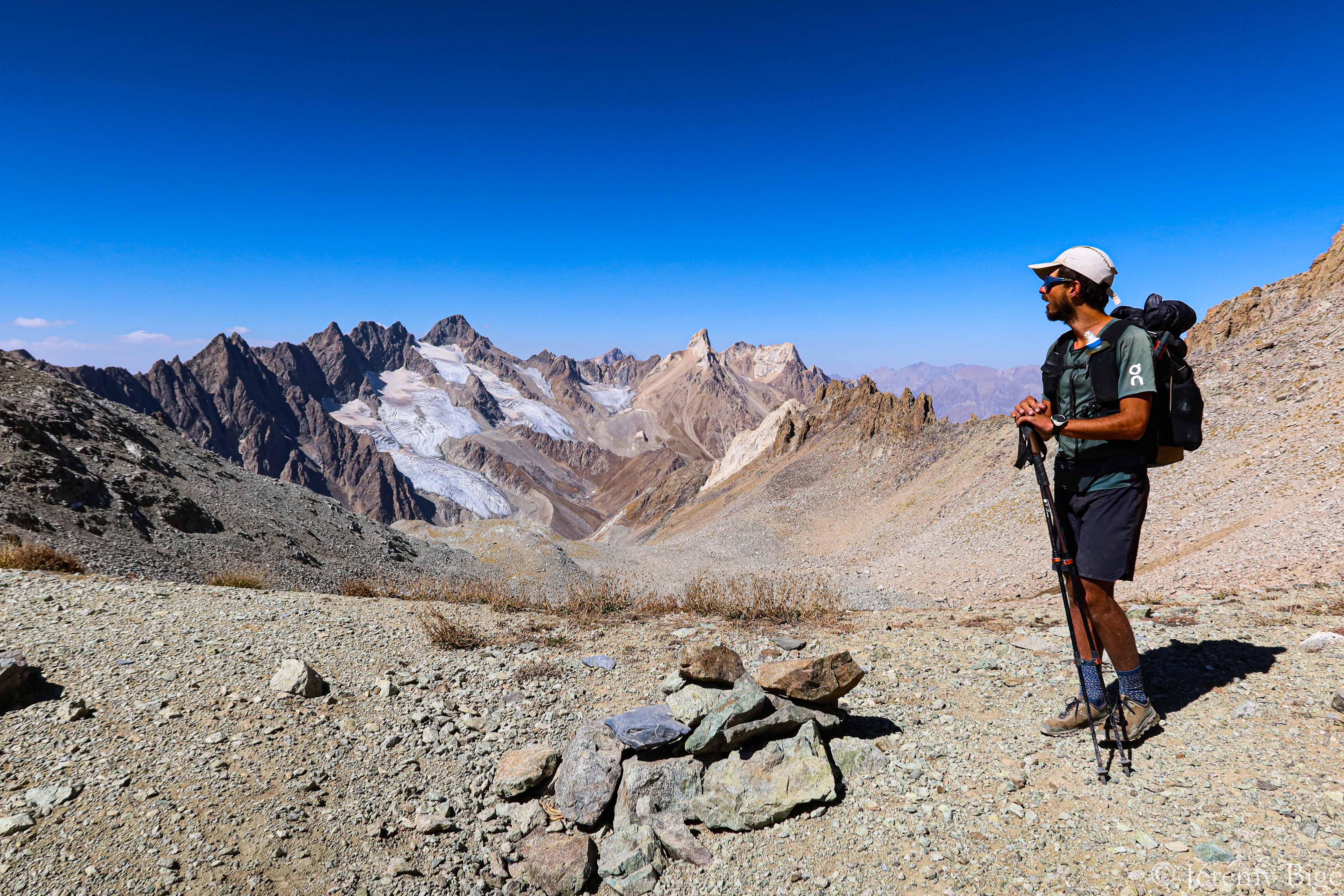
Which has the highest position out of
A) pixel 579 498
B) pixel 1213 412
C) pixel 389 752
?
pixel 1213 412

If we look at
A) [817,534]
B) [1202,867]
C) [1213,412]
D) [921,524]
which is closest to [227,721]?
[1202,867]

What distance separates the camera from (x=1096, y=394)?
3902mm

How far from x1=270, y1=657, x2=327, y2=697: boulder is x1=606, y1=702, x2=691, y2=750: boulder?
9.11 ft

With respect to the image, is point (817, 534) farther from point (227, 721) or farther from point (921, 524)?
point (227, 721)

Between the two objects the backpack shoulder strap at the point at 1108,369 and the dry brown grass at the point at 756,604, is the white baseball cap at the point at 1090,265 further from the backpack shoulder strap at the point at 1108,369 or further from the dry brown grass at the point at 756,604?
the dry brown grass at the point at 756,604

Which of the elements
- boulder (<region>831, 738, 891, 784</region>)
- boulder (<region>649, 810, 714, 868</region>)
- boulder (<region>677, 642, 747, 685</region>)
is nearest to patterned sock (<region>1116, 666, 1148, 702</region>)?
boulder (<region>831, 738, 891, 784</region>)

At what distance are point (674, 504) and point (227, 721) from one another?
74.4 metres

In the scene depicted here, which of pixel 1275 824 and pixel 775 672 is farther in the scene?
pixel 775 672

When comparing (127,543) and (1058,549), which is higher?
(1058,549)

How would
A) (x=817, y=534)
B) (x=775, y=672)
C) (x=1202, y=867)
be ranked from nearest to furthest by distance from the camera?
1. (x=1202, y=867)
2. (x=775, y=672)
3. (x=817, y=534)

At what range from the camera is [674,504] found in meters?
78.8

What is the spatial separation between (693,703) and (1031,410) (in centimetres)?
332

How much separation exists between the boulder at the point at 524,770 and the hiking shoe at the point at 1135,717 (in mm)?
4030

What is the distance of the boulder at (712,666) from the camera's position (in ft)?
15.5
